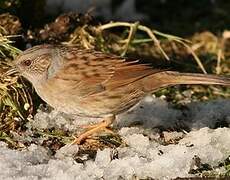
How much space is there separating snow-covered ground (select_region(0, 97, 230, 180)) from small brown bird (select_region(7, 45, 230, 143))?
31 cm

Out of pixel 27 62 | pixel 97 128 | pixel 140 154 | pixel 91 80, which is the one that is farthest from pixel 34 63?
pixel 140 154

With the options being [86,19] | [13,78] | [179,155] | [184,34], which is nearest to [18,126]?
[13,78]

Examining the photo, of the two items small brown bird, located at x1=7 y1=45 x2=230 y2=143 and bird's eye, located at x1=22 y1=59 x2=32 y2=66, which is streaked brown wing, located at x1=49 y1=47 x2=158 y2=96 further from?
bird's eye, located at x1=22 y1=59 x2=32 y2=66

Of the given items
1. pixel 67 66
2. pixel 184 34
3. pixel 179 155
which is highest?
pixel 67 66

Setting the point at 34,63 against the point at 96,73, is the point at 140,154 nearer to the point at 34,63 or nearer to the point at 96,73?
the point at 96,73

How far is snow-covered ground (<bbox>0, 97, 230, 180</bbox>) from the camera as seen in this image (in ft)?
16.3

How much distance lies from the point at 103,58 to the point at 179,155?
1125 mm

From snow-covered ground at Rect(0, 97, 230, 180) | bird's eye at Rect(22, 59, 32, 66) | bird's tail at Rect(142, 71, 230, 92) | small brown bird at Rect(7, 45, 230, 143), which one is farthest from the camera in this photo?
bird's eye at Rect(22, 59, 32, 66)

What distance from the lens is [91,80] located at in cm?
568

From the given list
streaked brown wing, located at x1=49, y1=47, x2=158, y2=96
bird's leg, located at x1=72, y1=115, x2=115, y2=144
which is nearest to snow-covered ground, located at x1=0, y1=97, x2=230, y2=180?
bird's leg, located at x1=72, y1=115, x2=115, y2=144

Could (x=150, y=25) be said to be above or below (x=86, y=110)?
below

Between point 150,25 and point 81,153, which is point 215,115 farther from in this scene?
point 150,25

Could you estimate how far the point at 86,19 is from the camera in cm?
728

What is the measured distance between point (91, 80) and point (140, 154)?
764 millimetres
